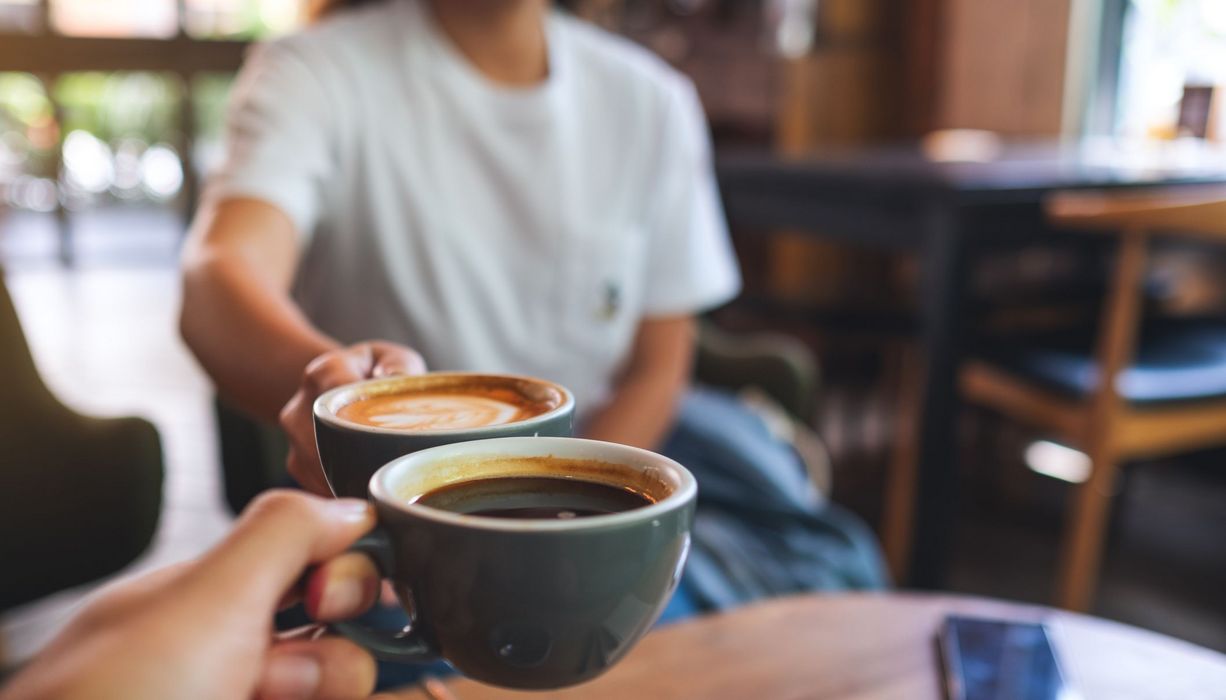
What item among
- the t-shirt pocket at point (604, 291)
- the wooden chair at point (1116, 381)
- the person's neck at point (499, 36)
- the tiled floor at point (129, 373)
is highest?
the person's neck at point (499, 36)

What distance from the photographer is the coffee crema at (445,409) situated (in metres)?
0.47

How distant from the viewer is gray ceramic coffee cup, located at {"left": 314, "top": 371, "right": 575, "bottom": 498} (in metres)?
0.43

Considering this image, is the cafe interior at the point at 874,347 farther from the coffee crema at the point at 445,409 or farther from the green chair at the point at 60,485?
the coffee crema at the point at 445,409

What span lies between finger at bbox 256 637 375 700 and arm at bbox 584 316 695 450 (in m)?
0.78

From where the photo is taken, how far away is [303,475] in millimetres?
526

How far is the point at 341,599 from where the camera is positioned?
1.14ft

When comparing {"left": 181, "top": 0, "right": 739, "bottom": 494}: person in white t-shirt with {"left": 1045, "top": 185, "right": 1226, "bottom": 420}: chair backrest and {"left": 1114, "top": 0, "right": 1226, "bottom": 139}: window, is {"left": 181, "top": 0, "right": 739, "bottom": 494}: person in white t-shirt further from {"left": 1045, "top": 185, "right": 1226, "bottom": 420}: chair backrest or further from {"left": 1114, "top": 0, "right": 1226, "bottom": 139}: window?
{"left": 1114, "top": 0, "right": 1226, "bottom": 139}: window

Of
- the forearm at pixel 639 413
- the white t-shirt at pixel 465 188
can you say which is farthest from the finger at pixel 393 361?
the forearm at pixel 639 413

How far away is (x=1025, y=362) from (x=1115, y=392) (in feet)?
0.71

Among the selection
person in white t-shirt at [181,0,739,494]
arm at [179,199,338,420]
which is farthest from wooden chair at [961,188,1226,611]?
arm at [179,199,338,420]

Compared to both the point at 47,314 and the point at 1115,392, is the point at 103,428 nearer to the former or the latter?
the point at 1115,392

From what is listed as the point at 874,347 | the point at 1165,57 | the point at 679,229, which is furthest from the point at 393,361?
the point at 1165,57

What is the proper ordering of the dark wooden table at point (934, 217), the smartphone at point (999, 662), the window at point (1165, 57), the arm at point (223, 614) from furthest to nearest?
the window at point (1165, 57), the dark wooden table at point (934, 217), the smartphone at point (999, 662), the arm at point (223, 614)

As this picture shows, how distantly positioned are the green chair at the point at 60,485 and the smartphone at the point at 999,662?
0.97 m
